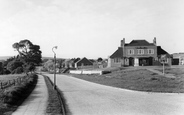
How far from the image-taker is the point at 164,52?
1917 inches

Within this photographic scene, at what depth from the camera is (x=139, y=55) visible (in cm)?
4644

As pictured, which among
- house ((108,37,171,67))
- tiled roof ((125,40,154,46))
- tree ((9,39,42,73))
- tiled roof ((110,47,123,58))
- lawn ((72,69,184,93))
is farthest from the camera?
tree ((9,39,42,73))

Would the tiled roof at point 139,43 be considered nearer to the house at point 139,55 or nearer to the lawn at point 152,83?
the house at point 139,55

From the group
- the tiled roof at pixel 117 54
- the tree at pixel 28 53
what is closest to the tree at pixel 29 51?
the tree at pixel 28 53

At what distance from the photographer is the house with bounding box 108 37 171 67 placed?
1812 inches

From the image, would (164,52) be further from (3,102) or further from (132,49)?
(3,102)

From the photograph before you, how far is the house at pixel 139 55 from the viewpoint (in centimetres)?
4603

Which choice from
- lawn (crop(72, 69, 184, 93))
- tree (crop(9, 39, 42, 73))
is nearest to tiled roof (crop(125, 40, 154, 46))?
lawn (crop(72, 69, 184, 93))

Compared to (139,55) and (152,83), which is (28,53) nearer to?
(139,55)

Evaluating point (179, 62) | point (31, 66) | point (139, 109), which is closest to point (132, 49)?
point (179, 62)

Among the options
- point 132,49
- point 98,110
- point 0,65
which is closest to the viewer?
point 98,110

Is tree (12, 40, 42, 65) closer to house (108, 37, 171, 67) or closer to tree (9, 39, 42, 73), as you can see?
tree (9, 39, 42, 73)

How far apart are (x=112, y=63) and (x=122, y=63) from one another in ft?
8.21

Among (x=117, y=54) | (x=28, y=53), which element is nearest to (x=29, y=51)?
(x=28, y=53)
